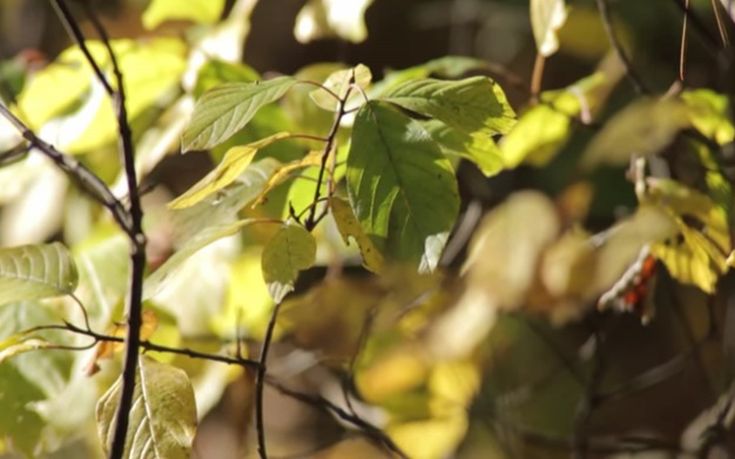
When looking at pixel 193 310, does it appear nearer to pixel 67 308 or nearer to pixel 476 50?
pixel 67 308

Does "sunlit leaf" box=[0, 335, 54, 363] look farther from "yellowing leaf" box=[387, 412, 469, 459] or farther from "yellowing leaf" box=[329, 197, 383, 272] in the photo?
"yellowing leaf" box=[387, 412, 469, 459]

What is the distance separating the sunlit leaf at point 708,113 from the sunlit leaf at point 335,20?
0.29 meters

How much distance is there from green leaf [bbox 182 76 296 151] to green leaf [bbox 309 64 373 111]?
3 cm

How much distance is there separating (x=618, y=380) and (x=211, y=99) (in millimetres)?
1745

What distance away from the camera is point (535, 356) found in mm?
2137

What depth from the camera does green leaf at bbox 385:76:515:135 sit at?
2.23 feet

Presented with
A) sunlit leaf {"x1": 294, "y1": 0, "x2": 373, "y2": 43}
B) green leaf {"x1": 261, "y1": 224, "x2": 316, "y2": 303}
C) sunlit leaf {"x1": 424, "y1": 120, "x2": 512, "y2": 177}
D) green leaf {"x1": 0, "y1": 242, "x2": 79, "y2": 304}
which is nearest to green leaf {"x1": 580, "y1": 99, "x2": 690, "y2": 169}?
sunlit leaf {"x1": 424, "y1": 120, "x2": 512, "y2": 177}

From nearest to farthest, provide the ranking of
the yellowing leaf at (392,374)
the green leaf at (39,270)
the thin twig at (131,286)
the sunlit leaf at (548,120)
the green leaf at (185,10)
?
the thin twig at (131,286), the green leaf at (39,270), the sunlit leaf at (548,120), the green leaf at (185,10), the yellowing leaf at (392,374)

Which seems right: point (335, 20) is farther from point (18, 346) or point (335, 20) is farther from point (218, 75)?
point (18, 346)

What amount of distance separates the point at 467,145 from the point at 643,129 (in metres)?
0.18

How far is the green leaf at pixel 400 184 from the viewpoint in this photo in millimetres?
680

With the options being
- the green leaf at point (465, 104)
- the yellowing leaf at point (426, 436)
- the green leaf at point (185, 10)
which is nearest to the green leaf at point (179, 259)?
the green leaf at point (465, 104)

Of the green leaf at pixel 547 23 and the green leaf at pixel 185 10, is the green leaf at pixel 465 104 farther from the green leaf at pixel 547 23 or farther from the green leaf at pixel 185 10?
the green leaf at pixel 185 10

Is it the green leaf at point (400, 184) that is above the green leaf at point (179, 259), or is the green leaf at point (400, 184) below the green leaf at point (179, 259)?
above
